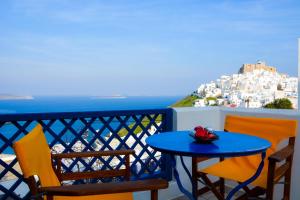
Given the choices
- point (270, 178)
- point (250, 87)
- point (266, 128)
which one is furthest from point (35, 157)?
point (250, 87)

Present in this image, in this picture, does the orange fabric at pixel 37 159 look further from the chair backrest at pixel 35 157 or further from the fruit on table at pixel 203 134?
the fruit on table at pixel 203 134

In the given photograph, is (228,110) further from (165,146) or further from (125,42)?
(125,42)

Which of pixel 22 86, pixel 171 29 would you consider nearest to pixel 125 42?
pixel 171 29

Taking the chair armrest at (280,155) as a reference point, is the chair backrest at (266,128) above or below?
above

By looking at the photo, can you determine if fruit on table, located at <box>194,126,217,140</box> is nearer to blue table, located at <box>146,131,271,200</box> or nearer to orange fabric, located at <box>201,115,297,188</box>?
blue table, located at <box>146,131,271,200</box>

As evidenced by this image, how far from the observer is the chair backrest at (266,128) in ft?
7.98

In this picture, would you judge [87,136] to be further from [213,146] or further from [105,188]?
[105,188]

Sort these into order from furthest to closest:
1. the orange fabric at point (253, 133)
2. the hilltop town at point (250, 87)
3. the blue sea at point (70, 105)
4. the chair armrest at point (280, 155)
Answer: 1. the hilltop town at point (250, 87)
2. the blue sea at point (70, 105)
3. the orange fabric at point (253, 133)
4. the chair armrest at point (280, 155)

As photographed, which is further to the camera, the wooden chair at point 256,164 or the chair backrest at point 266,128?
the chair backrest at point 266,128

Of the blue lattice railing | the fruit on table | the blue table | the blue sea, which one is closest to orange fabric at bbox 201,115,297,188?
the blue table

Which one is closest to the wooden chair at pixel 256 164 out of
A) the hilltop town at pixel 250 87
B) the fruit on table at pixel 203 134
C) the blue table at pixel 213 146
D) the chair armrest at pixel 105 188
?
the blue table at pixel 213 146

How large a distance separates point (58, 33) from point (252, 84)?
14.0 meters

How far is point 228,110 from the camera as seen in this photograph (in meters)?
3.39

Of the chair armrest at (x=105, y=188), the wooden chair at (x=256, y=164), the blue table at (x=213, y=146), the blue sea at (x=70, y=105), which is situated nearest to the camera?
the chair armrest at (x=105, y=188)
